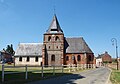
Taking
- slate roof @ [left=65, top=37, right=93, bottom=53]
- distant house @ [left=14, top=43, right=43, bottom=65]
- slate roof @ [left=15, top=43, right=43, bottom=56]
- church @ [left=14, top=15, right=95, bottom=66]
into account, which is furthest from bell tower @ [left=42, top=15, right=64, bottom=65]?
slate roof @ [left=15, top=43, right=43, bottom=56]

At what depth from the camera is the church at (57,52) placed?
68.6 metres

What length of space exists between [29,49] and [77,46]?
53.9 ft

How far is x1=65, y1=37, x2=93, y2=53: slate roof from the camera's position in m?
69.9

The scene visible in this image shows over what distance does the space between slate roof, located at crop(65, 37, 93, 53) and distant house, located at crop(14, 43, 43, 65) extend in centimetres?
973

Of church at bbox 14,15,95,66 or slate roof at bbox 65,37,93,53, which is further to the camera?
slate roof at bbox 65,37,93,53

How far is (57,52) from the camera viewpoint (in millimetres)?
68562

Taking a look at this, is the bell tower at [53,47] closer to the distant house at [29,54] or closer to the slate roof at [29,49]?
the distant house at [29,54]

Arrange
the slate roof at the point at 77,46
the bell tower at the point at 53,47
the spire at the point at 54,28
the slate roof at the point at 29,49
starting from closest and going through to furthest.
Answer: the bell tower at the point at 53,47 < the spire at the point at 54,28 < the slate roof at the point at 77,46 < the slate roof at the point at 29,49

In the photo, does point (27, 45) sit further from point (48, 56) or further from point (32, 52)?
point (48, 56)

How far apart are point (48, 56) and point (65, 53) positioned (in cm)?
563

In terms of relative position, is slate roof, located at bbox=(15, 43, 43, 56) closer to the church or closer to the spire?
the church

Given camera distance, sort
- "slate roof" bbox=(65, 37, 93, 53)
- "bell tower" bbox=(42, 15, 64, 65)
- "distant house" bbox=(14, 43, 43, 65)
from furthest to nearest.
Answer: "distant house" bbox=(14, 43, 43, 65)
"slate roof" bbox=(65, 37, 93, 53)
"bell tower" bbox=(42, 15, 64, 65)

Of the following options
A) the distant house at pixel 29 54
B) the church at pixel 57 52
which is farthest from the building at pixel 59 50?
the distant house at pixel 29 54

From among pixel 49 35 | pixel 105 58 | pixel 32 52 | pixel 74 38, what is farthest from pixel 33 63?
pixel 105 58
